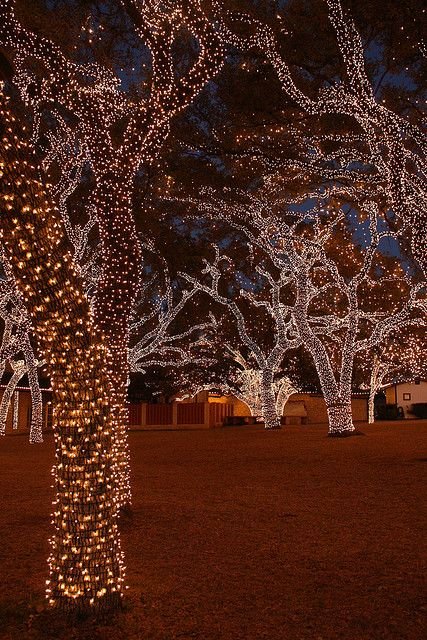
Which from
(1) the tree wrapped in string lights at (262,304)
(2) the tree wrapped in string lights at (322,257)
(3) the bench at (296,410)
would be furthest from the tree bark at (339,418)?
(3) the bench at (296,410)

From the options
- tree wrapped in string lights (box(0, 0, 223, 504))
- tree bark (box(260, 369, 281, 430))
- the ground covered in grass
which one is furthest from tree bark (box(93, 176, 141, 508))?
tree bark (box(260, 369, 281, 430))

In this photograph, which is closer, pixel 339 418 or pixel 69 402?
pixel 69 402

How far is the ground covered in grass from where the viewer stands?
4.35 m

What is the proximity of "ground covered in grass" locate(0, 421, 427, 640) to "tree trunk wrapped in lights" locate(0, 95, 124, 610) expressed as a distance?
0.29 meters

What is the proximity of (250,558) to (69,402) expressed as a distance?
2.56m

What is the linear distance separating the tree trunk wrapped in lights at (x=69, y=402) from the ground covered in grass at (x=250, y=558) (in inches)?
11.5

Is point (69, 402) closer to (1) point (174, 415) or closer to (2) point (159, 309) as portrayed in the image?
(2) point (159, 309)

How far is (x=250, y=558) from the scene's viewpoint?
607cm

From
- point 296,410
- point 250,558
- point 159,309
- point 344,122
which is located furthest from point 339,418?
point 296,410

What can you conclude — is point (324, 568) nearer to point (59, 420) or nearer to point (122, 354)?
point (59, 420)

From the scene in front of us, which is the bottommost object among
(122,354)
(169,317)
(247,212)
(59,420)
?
(59,420)

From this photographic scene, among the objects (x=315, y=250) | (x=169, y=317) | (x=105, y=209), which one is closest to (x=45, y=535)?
(x=105, y=209)

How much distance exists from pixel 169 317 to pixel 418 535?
20303mm

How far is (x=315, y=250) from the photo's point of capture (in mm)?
22141
